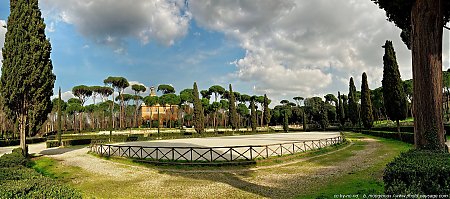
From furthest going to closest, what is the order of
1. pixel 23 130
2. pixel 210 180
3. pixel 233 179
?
pixel 23 130
pixel 233 179
pixel 210 180

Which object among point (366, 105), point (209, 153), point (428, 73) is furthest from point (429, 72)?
point (366, 105)

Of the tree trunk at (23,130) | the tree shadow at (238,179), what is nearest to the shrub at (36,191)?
the tree shadow at (238,179)

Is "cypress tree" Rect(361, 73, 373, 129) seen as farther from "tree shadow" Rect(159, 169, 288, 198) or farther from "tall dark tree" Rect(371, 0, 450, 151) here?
"tall dark tree" Rect(371, 0, 450, 151)

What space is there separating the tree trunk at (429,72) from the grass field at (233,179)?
215cm

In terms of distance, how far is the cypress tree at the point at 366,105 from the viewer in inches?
1510

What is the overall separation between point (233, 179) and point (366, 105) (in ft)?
108

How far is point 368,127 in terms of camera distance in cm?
3962

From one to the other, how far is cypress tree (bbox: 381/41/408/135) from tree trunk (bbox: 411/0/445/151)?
20.7m

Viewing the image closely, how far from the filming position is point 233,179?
1104 cm

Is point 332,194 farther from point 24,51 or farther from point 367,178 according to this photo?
point 24,51

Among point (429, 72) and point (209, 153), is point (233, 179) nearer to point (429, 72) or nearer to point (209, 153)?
point (209, 153)

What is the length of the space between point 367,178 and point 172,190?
6.84 m

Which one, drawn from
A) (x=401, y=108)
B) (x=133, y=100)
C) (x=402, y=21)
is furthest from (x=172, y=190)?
(x=133, y=100)

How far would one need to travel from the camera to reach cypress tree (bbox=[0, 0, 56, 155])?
59.2ft
